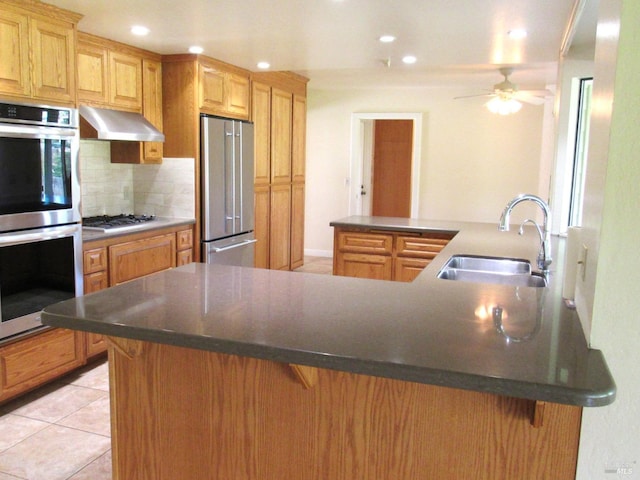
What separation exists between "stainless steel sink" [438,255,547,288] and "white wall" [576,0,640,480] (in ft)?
4.59

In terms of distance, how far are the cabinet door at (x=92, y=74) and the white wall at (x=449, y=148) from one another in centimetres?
380

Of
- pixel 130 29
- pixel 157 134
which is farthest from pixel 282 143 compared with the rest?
pixel 130 29

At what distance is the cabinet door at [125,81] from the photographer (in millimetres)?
4012

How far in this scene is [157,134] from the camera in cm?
421

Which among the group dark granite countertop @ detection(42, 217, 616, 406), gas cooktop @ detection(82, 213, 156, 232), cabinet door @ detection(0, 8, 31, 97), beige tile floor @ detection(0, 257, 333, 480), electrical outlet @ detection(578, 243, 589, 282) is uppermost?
cabinet door @ detection(0, 8, 31, 97)

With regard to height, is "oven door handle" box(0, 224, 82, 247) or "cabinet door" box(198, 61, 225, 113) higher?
"cabinet door" box(198, 61, 225, 113)

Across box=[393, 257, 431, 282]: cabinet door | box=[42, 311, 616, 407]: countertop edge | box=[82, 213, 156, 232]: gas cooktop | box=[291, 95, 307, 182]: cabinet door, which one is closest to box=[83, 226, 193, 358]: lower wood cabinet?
box=[82, 213, 156, 232]: gas cooktop

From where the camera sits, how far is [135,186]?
4.80 metres

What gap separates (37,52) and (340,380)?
269cm

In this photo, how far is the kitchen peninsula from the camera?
1.36 m

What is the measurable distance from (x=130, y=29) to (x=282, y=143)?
104 inches

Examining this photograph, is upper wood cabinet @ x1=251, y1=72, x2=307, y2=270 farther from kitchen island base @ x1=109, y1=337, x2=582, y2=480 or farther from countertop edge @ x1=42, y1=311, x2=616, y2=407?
countertop edge @ x1=42, y1=311, x2=616, y2=407

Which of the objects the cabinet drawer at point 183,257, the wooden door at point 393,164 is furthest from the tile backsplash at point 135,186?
the wooden door at point 393,164

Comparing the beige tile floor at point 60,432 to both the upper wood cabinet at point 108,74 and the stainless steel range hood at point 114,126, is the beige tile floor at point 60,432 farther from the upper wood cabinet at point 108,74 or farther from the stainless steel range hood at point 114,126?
the upper wood cabinet at point 108,74
